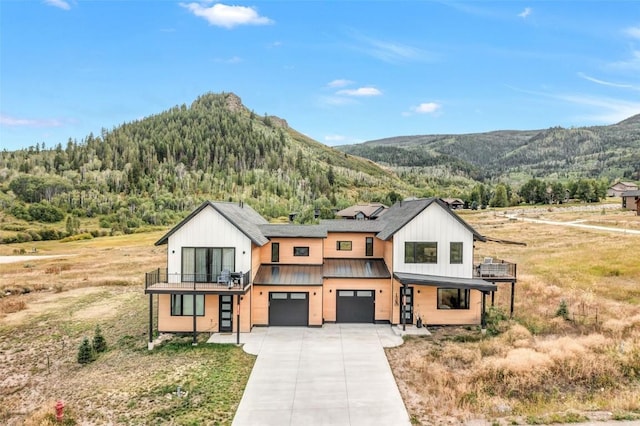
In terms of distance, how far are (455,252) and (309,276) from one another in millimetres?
8799

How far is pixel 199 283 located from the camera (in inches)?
886

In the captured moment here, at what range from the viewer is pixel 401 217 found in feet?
86.6

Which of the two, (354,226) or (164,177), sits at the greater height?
(164,177)

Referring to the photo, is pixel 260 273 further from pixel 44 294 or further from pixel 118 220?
pixel 118 220

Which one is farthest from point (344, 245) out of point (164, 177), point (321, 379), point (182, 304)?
point (164, 177)

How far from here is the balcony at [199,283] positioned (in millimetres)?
21344

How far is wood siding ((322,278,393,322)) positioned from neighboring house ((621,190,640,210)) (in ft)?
237

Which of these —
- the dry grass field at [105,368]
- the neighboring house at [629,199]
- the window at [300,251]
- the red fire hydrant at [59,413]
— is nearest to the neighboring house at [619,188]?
the neighboring house at [629,199]

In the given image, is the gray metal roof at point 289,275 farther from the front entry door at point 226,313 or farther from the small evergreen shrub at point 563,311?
the small evergreen shrub at point 563,311

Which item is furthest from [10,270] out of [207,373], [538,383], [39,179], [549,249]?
[39,179]

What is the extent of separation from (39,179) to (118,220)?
4255cm

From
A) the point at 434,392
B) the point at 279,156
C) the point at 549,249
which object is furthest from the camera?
the point at 279,156

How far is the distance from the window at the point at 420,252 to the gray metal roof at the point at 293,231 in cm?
522

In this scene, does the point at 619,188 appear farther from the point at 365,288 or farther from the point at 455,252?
the point at 365,288
